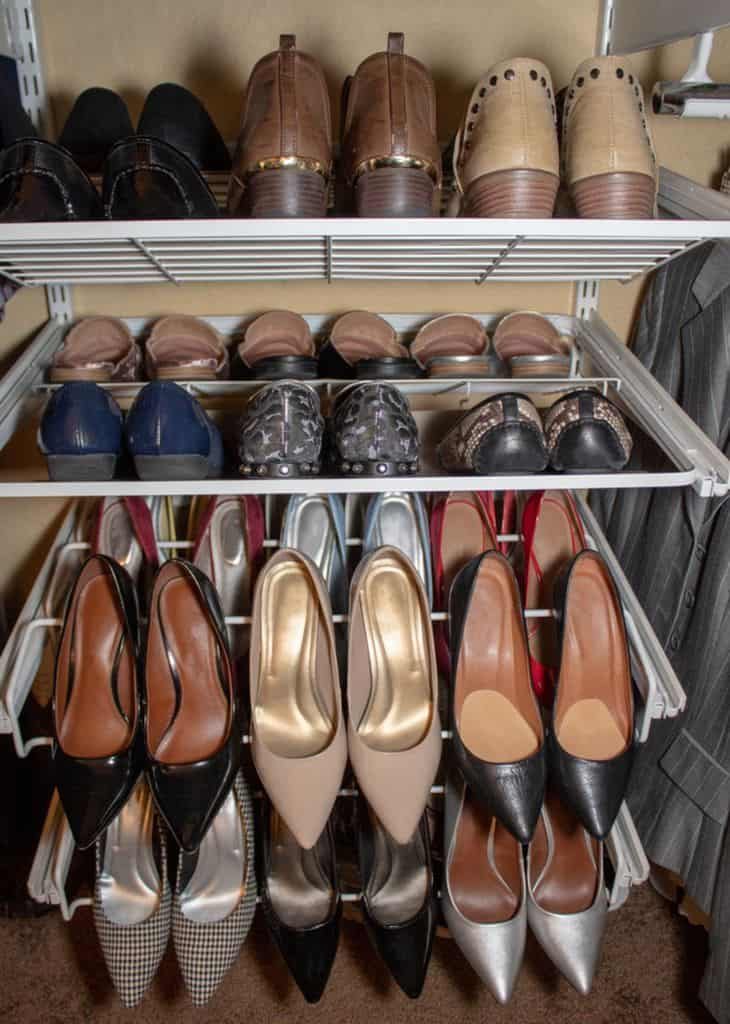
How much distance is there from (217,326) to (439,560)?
19.8 inches

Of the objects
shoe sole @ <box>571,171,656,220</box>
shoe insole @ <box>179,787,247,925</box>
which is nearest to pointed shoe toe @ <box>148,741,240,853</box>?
shoe insole @ <box>179,787,247,925</box>

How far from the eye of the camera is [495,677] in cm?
100

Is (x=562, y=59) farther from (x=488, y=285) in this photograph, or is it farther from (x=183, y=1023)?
Result: (x=183, y=1023)

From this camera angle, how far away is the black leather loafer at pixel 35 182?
742 millimetres

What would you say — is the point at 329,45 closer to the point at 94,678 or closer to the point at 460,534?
the point at 460,534

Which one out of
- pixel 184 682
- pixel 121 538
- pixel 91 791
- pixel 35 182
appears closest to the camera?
pixel 35 182

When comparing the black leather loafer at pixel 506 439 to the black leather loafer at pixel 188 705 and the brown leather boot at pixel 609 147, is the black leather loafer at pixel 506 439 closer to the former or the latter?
the brown leather boot at pixel 609 147

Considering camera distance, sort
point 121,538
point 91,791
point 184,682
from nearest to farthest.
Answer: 1. point 91,791
2. point 184,682
3. point 121,538

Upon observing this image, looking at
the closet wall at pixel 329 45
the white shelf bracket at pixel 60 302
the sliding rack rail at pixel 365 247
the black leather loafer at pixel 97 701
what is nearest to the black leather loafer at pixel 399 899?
the black leather loafer at pixel 97 701

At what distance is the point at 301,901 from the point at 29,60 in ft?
4.03

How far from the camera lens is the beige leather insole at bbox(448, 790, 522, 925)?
3.16 feet

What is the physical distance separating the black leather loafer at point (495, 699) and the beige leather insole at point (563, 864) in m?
0.13

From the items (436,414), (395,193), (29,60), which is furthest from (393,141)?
(29,60)

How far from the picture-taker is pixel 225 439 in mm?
1096
